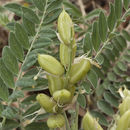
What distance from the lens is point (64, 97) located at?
99cm

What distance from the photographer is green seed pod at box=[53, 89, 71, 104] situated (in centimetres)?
98

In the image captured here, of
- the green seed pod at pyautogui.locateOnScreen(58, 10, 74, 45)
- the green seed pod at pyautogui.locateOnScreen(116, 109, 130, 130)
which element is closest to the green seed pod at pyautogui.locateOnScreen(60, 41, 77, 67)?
the green seed pod at pyautogui.locateOnScreen(58, 10, 74, 45)

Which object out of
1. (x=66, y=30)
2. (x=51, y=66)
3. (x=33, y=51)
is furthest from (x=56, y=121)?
(x=33, y=51)

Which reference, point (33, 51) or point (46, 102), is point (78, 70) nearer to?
point (46, 102)

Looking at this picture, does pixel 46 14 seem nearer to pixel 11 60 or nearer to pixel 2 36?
pixel 11 60

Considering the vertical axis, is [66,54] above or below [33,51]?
above

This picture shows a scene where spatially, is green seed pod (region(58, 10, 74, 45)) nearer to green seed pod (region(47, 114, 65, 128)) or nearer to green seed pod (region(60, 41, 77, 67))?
green seed pod (region(60, 41, 77, 67))

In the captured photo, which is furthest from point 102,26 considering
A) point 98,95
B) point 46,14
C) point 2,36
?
point 2,36

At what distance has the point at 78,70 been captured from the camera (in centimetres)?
103

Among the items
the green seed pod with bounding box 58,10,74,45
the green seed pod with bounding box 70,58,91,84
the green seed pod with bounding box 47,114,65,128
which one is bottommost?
the green seed pod with bounding box 47,114,65,128

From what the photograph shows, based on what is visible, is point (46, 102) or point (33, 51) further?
point (33, 51)

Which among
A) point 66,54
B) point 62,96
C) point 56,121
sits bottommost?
point 56,121

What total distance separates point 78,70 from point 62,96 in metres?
0.11

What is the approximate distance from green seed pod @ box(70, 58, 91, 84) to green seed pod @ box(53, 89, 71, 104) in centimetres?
5
